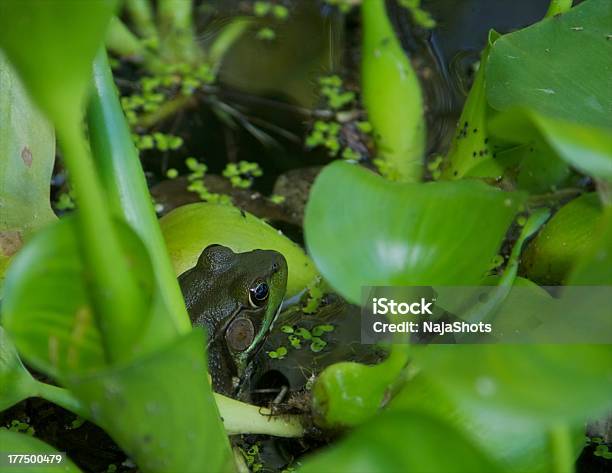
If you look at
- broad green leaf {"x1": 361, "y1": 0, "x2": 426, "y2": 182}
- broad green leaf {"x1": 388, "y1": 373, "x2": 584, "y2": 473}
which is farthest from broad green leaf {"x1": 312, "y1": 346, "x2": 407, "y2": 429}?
broad green leaf {"x1": 361, "y1": 0, "x2": 426, "y2": 182}

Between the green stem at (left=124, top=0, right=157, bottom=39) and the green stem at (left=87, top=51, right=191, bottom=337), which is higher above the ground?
the green stem at (left=87, top=51, right=191, bottom=337)

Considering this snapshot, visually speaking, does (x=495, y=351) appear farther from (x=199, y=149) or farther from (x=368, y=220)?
(x=199, y=149)

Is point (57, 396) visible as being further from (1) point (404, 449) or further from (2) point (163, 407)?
(1) point (404, 449)

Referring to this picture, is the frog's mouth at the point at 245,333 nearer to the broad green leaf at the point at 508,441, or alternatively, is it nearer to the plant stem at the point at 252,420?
the plant stem at the point at 252,420

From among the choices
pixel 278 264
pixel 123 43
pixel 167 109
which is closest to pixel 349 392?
pixel 278 264

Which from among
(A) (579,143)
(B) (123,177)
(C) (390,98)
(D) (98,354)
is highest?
(A) (579,143)

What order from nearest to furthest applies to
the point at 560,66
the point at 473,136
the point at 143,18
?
the point at 560,66
the point at 473,136
the point at 143,18

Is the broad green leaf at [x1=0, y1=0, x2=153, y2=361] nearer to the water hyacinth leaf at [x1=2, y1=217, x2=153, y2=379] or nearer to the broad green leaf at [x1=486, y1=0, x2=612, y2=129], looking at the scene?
the water hyacinth leaf at [x1=2, y1=217, x2=153, y2=379]
